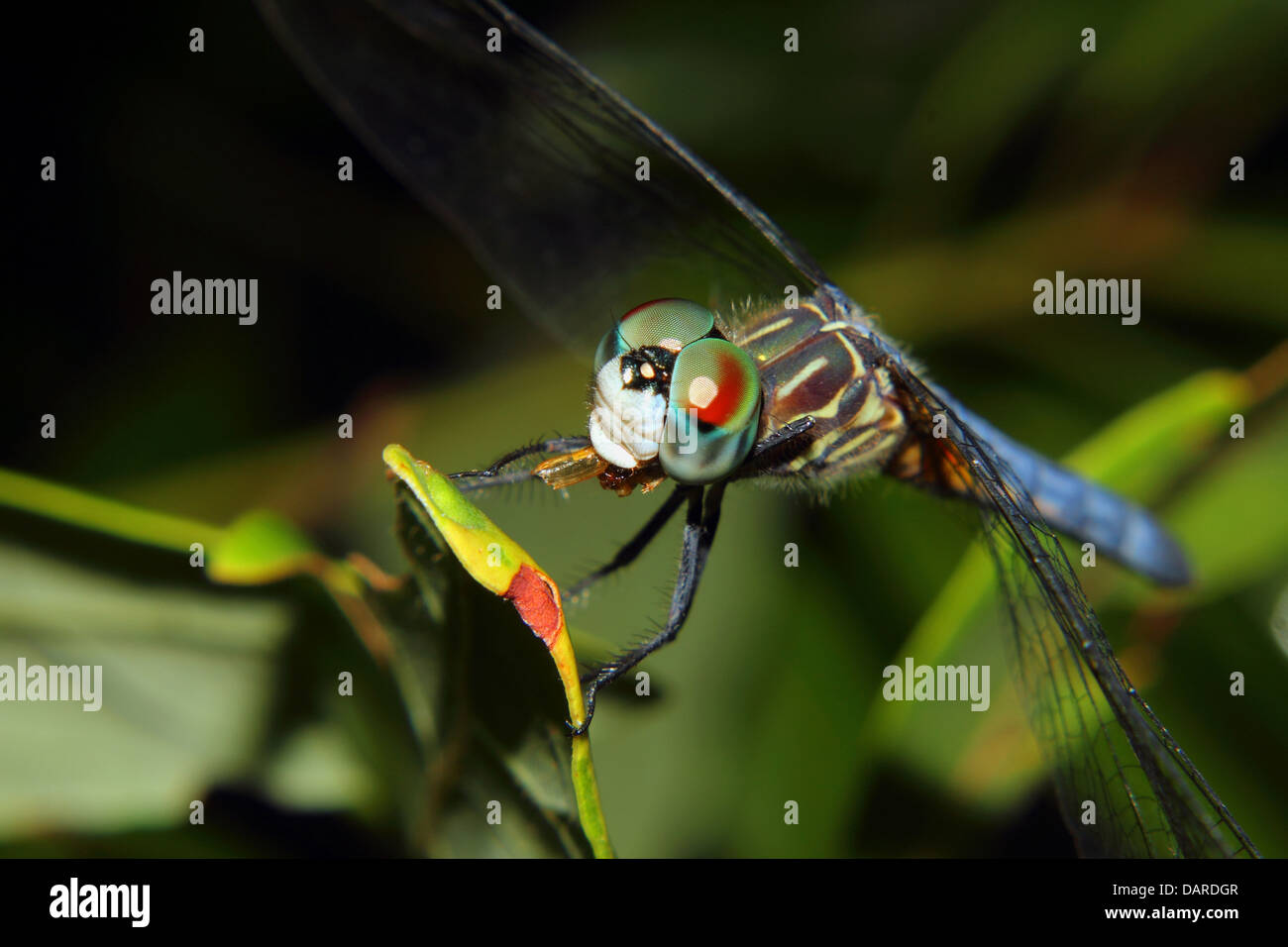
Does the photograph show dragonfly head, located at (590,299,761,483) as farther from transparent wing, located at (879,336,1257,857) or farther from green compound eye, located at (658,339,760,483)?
transparent wing, located at (879,336,1257,857)

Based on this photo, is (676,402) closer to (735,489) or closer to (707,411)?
(707,411)

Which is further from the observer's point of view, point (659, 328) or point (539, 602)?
point (659, 328)

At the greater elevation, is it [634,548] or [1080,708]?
[634,548]

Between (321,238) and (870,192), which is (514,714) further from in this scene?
(870,192)

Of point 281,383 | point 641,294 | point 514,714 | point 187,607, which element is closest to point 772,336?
point 641,294

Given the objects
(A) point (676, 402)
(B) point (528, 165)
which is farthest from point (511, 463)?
(B) point (528, 165)

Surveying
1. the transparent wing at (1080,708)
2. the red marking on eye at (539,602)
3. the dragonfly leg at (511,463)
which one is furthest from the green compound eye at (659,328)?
the red marking on eye at (539,602)

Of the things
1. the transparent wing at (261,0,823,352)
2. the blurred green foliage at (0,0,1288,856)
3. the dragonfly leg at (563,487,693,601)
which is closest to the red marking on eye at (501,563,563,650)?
the blurred green foliage at (0,0,1288,856)
